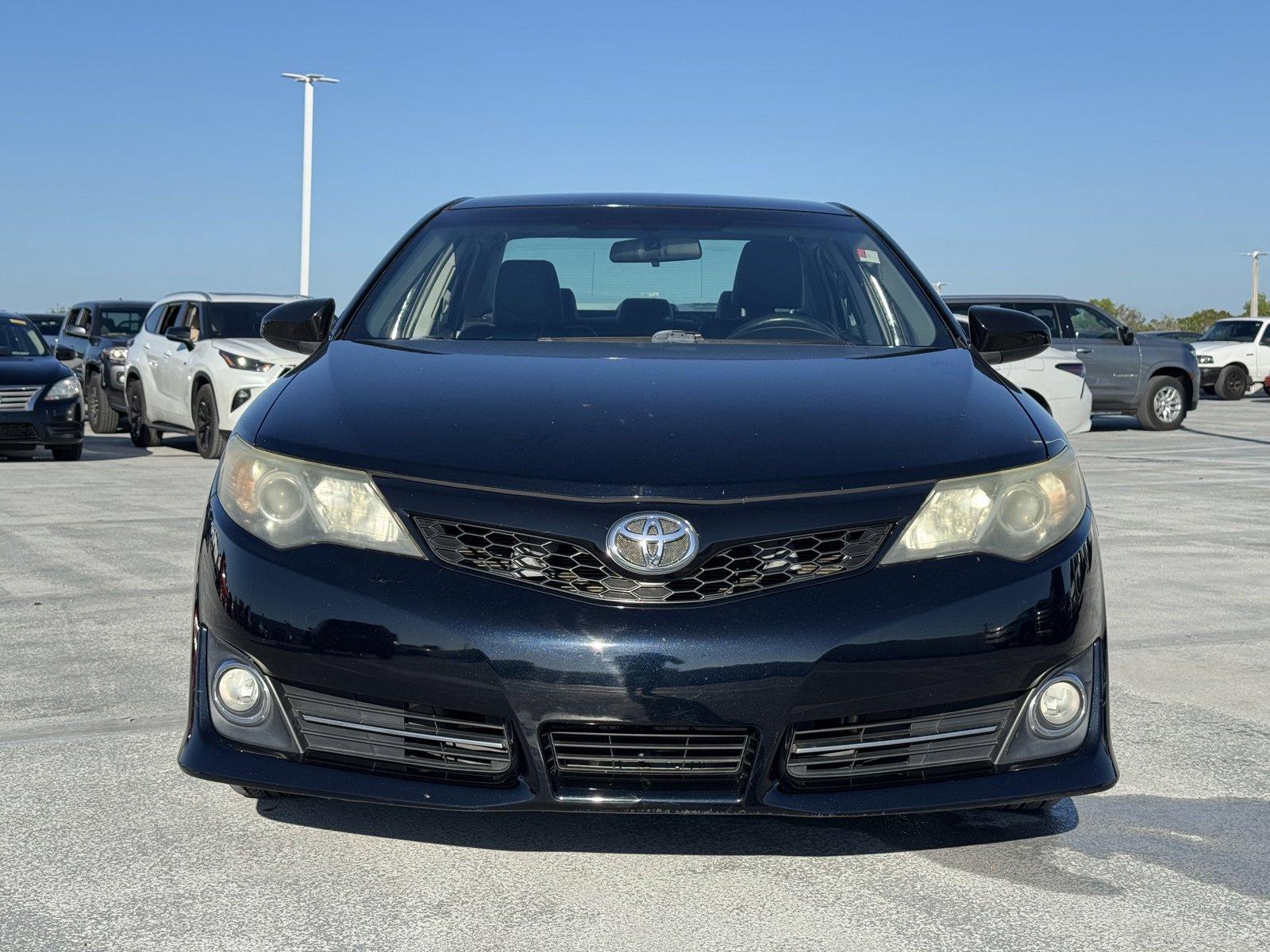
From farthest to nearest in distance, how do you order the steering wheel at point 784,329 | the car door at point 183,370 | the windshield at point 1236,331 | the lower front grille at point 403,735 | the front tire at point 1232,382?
1. the front tire at point 1232,382
2. the windshield at point 1236,331
3. the car door at point 183,370
4. the steering wheel at point 784,329
5. the lower front grille at point 403,735

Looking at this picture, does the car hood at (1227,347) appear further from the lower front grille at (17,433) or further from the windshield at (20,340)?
the lower front grille at (17,433)

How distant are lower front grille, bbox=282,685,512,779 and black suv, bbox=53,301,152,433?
1602cm

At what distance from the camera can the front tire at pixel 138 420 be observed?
17328mm

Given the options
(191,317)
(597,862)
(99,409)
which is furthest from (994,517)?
(99,409)

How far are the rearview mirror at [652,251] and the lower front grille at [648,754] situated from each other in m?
2.13

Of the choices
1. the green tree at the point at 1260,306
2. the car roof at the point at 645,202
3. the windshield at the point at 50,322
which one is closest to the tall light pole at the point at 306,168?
the windshield at the point at 50,322

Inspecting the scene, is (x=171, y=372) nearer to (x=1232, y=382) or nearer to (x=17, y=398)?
(x=17, y=398)

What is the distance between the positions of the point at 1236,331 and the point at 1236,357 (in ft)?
2.62

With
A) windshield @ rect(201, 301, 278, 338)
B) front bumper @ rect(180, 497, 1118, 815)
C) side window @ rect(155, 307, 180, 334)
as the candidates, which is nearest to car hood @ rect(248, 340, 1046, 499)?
front bumper @ rect(180, 497, 1118, 815)

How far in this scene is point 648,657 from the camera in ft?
9.37

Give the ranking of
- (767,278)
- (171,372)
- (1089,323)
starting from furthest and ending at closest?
(1089,323), (171,372), (767,278)

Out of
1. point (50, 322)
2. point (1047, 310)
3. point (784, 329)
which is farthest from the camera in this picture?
point (50, 322)

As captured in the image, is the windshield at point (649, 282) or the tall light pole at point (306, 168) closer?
the windshield at point (649, 282)

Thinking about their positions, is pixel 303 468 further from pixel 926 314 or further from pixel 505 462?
pixel 926 314
